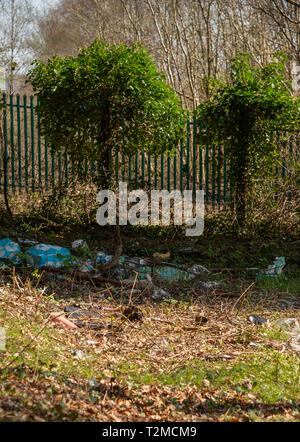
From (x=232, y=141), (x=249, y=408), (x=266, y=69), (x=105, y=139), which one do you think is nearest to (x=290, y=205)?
(x=232, y=141)

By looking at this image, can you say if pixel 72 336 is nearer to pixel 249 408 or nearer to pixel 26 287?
pixel 26 287

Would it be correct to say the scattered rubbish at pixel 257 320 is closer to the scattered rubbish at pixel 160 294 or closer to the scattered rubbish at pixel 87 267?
the scattered rubbish at pixel 160 294


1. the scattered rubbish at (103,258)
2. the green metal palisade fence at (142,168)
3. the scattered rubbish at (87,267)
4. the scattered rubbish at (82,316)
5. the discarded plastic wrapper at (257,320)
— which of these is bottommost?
the discarded plastic wrapper at (257,320)

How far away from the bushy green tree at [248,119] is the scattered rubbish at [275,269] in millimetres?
1090

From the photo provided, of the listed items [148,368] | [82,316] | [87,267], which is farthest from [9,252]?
[148,368]

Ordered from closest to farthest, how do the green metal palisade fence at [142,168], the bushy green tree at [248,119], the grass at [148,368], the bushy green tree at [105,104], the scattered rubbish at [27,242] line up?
the grass at [148,368]
the scattered rubbish at [27,242]
the bushy green tree at [105,104]
the bushy green tree at [248,119]
the green metal palisade fence at [142,168]

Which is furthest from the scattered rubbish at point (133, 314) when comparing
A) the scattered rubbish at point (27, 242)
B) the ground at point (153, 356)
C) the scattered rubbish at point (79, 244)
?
the scattered rubbish at point (27, 242)

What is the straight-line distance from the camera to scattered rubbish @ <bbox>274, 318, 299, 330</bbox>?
4926mm

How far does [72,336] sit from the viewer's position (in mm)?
4430

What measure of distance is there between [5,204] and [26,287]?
3911 millimetres

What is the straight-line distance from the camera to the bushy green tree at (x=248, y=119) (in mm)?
7861

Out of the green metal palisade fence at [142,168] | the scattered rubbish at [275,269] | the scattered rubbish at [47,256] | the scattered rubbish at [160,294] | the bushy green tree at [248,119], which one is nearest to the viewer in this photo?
the scattered rubbish at [160,294]

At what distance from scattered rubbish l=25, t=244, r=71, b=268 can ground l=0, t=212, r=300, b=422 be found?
24 centimetres

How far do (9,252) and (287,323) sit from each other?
3765 mm
